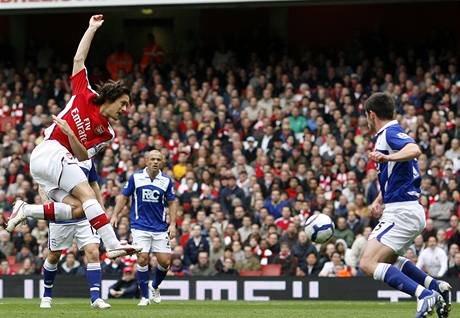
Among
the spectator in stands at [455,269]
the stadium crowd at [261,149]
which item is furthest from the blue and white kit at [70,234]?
the spectator in stands at [455,269]

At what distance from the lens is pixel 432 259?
64.8 feet

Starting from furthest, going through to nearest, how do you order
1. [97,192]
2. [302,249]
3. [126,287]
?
[302,249] < [126,287] < [97,192]

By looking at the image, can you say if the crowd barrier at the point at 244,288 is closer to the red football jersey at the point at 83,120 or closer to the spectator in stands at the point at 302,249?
the spectator in stands at the point at 302,249

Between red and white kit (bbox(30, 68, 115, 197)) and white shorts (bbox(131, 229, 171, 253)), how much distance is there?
438 cm

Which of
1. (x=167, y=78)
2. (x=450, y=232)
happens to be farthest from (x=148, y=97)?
(x=450, y=232)

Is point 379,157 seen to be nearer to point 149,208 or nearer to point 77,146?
point 77,146

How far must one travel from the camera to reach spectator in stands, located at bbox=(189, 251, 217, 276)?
2082 cm

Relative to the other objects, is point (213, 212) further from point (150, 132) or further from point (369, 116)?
point (369, 116)

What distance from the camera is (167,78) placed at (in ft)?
89.6

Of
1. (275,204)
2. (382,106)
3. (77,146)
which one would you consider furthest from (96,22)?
(275,204)

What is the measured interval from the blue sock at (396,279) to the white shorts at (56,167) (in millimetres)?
3332

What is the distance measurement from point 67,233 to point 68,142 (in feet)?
7.75

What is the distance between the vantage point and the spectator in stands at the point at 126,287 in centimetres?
1998

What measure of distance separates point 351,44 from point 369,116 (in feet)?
54.8
